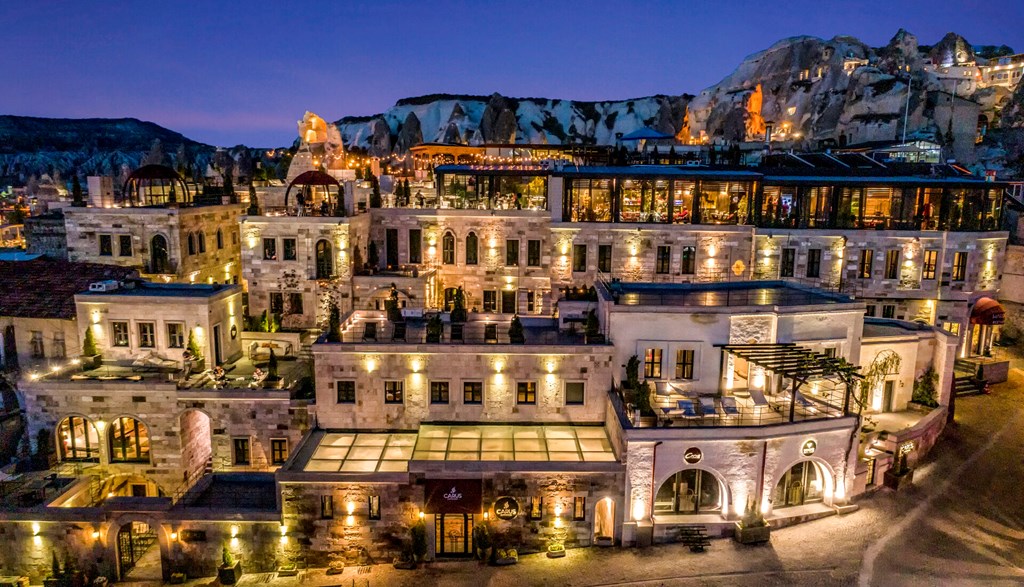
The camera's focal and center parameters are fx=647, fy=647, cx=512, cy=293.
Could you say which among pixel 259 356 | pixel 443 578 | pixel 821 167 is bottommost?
pixel 443 578

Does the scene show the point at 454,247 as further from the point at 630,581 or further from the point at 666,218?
the point at 630,581

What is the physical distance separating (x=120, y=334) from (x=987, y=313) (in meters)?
48.4

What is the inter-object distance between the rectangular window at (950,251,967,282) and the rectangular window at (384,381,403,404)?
34.4m

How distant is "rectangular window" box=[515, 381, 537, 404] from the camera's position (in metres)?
27.8

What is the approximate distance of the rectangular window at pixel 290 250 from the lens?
1499 inches

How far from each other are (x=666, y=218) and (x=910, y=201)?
14912 millimetres

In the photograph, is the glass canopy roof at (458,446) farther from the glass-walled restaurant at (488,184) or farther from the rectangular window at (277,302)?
the glass-walled restaurant at (488,184)

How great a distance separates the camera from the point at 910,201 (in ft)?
130

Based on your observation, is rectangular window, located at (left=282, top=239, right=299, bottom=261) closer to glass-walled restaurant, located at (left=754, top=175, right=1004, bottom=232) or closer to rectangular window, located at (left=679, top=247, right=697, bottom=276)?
rectangular window, located at (left=679, top=247, right=697, bottom=276)

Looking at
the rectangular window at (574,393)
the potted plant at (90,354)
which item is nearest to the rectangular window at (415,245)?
the rectangular window at (574,393)

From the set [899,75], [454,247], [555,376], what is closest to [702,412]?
[555,376]

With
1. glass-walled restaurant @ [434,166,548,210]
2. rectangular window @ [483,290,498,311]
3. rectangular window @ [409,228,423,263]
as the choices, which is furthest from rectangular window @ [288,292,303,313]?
rectangular window @ [483,290,498,311]

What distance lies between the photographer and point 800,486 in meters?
25.4

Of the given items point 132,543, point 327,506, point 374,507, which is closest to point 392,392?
point 374,507
